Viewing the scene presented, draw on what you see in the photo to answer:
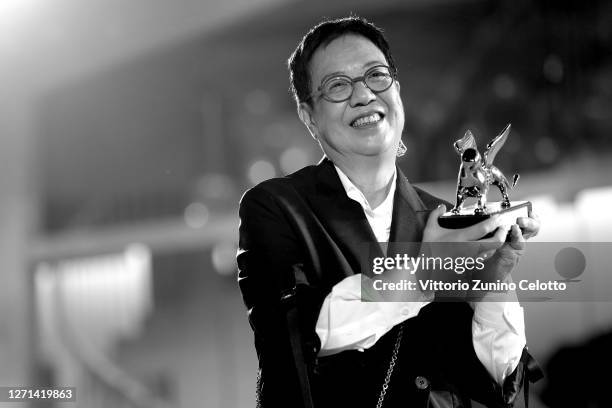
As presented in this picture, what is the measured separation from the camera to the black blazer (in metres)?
0.75

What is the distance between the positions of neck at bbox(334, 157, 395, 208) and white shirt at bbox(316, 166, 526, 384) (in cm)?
1

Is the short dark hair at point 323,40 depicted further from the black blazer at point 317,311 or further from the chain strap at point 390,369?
the chain strap at point 390,369

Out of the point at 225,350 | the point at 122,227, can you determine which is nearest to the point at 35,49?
the point at 122,227

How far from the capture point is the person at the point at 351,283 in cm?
73

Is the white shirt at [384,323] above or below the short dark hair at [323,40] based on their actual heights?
below

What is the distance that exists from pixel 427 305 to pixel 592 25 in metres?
1.11

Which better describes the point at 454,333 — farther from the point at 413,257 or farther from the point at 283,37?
the point at 283,37

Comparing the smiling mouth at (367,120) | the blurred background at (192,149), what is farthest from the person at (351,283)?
the blurred background at (192,149)

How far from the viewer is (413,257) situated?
743 millimetres

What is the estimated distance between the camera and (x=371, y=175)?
808 millimetres

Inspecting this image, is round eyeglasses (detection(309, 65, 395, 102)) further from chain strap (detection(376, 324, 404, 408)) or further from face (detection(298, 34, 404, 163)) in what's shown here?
chain strap (detection(376, 324, 404, 408))

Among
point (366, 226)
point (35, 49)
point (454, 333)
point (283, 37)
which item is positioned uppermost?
point (35, 49)

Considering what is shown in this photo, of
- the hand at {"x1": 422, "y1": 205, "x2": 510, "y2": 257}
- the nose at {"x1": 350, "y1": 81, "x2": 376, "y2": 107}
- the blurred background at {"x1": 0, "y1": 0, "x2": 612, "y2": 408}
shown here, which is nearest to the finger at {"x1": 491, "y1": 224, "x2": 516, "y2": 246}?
the hand at {"x1": 422, "y1": 205, "x2": 510, "y2": 257}

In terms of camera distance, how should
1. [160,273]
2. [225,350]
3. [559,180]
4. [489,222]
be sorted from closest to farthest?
[489,222], [559,180], [225,350], [160,273]
